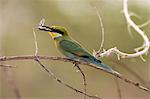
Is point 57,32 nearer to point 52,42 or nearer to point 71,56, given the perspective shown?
point 71,56

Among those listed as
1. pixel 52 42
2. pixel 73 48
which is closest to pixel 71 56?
pixel 73 48

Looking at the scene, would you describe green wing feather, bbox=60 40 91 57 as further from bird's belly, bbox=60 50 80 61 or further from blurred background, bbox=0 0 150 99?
blurred background, bbox=0 0 150 99

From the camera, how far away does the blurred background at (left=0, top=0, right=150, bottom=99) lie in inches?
295

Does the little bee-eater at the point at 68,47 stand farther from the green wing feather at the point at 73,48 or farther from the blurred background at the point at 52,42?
the blurred background at the point at 52,42

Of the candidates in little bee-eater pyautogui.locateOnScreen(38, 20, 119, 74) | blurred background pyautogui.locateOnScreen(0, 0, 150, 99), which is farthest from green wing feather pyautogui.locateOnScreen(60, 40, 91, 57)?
blurred background pyautogui.locateOnScreen(0, 0, 150, 99)

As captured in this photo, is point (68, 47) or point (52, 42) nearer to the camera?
point (68, 47)

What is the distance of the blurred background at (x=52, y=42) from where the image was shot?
295 inches

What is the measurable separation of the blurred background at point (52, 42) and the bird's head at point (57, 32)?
4291mm

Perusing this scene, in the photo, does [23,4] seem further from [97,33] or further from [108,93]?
[108,93]

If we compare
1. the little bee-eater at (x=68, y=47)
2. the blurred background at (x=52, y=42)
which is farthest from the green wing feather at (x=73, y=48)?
the blurred background at (x=52, y=42)

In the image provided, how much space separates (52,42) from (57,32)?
630cm

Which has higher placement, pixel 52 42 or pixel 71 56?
pixel 52 42

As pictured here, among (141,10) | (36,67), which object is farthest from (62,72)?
(141,10)

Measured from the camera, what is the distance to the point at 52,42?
8.46m
